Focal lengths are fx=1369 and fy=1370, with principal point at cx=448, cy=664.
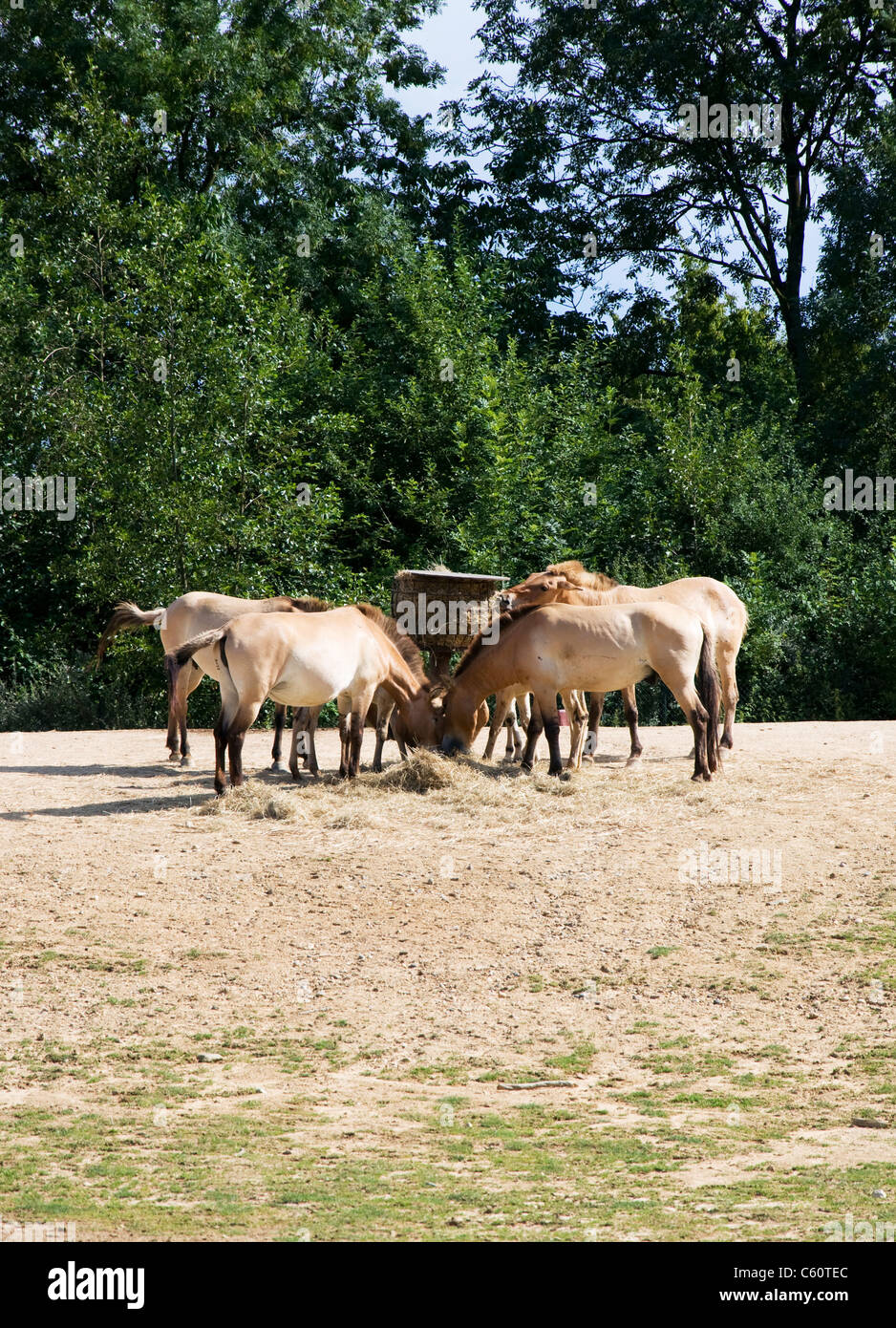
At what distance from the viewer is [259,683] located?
1115 centimetres

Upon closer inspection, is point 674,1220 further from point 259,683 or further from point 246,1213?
point 259,683

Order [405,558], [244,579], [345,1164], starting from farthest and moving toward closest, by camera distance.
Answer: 1. [405,558]
2. [244,579]
3. [345,1164]

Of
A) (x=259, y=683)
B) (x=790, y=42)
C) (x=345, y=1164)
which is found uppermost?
(x=790, y=42)

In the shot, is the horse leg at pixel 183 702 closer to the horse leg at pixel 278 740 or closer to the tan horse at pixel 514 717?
the horse leg at pixel 278 740

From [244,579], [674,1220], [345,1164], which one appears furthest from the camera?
[244,579]

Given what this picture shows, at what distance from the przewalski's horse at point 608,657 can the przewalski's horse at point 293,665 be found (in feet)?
3.86

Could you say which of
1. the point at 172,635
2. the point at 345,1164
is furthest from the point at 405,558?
the point at 345,1164

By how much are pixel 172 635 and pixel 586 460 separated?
11808mm

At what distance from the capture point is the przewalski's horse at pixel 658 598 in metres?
13.0

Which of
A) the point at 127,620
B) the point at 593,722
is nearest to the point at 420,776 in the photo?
the point at 593,722

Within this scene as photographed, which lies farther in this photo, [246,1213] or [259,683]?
[259,683]

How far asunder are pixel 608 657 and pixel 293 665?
2.71 m

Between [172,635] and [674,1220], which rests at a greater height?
[172,635]

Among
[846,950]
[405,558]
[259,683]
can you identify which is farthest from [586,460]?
[846,950]
